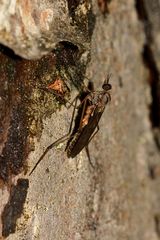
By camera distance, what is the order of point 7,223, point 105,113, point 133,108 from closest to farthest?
point 7,223, point 105,113, point 133,108

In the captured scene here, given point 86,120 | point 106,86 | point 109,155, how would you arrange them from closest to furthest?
point 86,120 < point 106,86 < point 109,155

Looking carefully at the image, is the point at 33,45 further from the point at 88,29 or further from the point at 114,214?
the point at 114,214

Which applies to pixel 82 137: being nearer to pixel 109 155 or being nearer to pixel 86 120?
pixel 86 120

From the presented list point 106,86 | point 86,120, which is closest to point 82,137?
point 86,120

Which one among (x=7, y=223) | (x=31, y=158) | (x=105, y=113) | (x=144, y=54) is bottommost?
(x=7, y=223)

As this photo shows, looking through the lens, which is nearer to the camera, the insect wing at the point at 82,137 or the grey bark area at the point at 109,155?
the grey bark area at the point at 109,155

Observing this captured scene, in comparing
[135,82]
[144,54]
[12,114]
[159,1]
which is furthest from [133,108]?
[12,114]
